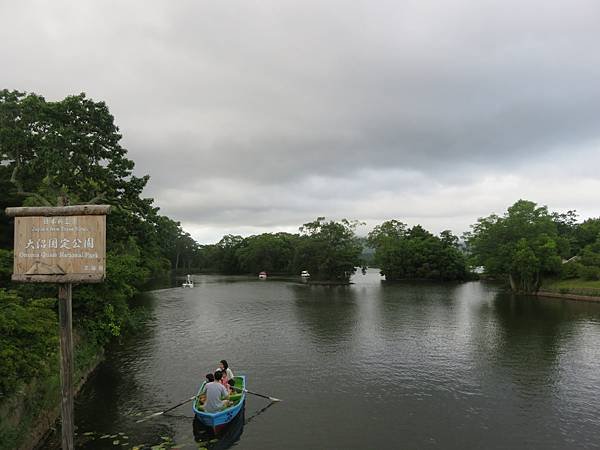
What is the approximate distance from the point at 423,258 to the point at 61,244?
349ft

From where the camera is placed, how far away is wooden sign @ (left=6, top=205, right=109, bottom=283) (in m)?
9.69

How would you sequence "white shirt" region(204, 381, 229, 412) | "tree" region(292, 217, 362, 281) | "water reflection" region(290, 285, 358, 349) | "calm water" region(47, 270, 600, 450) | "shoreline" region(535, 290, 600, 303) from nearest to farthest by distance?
"white shirt" region(204, 381, 229, 412) < "calm water" region(47, 270, 600, 450) < "water reflection" region(290, 285, 358, 349) < "shoreline" region(535, 290, 600, 303) < "tree" region(292, 217, 362, 281)

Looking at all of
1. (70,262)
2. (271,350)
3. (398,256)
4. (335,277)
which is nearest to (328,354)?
(271,350)

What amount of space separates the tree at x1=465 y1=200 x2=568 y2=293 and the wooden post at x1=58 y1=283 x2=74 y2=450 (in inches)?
2861

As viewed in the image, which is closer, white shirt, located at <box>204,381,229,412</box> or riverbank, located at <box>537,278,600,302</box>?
white shirt, located at <box>204,381,229,412</box>

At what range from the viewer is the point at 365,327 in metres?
39.8

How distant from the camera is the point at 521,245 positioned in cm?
7150

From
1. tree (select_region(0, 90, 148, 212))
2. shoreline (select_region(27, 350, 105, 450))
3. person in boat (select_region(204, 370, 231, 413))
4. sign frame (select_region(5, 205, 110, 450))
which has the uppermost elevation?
tree (select_region(0, 90, 148, 212))

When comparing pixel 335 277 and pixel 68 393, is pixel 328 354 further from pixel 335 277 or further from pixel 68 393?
pixel 335 277

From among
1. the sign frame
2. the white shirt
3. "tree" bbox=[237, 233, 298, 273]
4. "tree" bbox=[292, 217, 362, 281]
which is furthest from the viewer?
"tree" bbox=[237, 233, 298, 273]

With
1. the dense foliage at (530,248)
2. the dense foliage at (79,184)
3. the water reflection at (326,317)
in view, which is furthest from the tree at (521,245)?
the dense foliage at (79,184)

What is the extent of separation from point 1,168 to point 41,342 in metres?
22.8

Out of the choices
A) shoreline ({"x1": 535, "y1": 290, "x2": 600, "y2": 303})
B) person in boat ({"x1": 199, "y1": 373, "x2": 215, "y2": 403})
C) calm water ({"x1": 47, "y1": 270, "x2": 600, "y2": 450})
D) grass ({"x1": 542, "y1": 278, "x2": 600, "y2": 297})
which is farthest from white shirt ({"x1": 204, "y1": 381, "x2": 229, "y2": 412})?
grass ({"x1": 542, "y1": 278, "x2": 600, "y2": 297})

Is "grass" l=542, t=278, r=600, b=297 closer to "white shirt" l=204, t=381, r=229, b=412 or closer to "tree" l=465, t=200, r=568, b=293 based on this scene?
"tree" l=465, t=200, r=568, b=293
